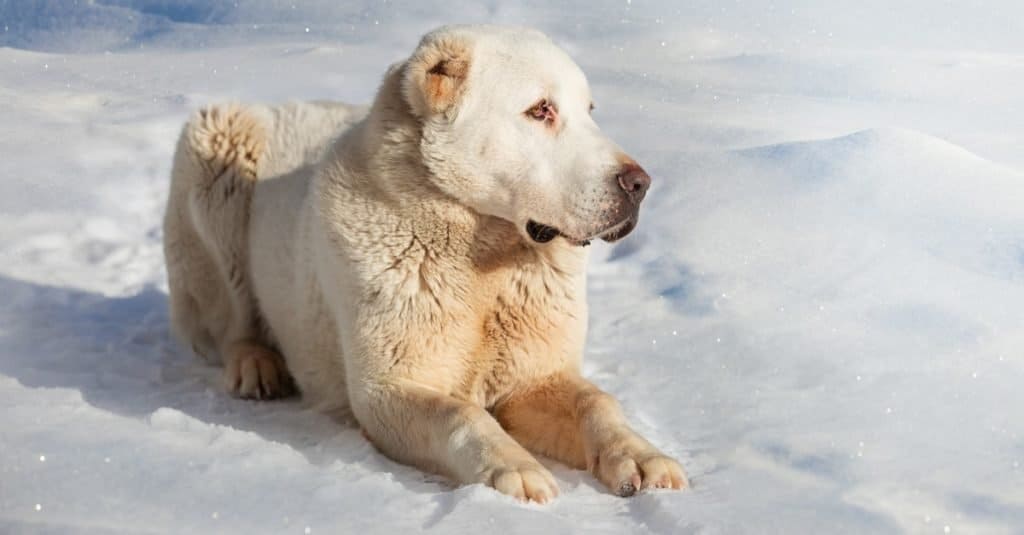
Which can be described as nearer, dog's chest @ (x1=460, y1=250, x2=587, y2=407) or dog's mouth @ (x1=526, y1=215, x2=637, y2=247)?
dog's mouth @ (x1=526, y1=215, x2=637, y2=247)

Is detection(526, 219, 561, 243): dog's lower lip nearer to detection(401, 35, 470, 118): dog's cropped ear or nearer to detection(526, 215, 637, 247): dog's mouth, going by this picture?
detection(526, 215, 637, 247): dog's mouth

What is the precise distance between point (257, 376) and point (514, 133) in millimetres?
1868

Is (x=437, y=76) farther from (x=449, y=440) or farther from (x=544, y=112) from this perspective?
A: (x=449, y=440)

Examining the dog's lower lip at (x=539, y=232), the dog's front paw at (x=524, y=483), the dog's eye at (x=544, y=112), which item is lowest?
the dog's front paw at (x=524, y=483)

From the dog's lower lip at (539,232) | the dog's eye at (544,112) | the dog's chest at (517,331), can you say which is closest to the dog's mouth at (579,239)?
the dog's lower lip at (539,232)

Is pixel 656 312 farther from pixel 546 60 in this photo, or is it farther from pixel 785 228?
pixel 546 60

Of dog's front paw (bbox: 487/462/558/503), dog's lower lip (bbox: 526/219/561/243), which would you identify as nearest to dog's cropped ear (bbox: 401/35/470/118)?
dog's lower lip (bbox: 526/219/561/243)

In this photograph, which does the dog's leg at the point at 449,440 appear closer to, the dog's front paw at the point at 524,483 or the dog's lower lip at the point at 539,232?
the dog's front paw at the point at 524,483

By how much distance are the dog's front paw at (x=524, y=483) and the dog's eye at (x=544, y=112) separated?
133 cm

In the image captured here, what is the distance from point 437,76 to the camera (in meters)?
4.45

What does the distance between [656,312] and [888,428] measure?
200 cm

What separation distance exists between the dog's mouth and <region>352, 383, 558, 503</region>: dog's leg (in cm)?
69

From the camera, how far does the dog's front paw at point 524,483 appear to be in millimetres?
3756

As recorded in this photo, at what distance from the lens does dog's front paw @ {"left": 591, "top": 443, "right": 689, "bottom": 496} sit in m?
3.98
